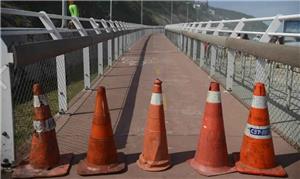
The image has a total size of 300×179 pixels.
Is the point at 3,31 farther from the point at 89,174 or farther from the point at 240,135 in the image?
the point at 240,135

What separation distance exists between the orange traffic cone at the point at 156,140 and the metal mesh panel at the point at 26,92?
1.94 meters

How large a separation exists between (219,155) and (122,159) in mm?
1203

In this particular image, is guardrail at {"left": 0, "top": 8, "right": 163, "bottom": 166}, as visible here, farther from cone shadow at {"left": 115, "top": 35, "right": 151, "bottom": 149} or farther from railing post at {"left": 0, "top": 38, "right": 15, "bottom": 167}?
cone shadow at {"left": 115, "top": 35, "right": 151, "bottom": 149}

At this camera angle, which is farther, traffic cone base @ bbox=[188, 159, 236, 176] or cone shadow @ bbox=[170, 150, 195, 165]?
cone shadow @ bbox=[170, 150, 195, 165]

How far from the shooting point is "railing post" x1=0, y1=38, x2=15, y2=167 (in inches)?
185

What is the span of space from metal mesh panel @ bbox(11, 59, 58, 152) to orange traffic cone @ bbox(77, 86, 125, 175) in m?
1.43

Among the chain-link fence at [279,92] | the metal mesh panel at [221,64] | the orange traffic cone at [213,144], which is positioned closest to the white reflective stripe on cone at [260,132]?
the orange traffic cone at [213,144]

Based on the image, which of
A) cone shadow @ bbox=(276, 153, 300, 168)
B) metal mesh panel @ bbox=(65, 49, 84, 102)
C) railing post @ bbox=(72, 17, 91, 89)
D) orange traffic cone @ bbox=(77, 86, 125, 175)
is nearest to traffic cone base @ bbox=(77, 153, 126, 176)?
orange traffic cone @ bbox=(77, 86, 125, 175)

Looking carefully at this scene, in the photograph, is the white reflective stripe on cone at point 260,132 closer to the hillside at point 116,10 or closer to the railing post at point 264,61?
the railing post at point 264,61

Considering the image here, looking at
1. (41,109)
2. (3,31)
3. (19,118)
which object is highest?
(3,31)

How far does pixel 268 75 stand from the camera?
8.12 metres

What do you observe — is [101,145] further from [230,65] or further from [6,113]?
[230,65]

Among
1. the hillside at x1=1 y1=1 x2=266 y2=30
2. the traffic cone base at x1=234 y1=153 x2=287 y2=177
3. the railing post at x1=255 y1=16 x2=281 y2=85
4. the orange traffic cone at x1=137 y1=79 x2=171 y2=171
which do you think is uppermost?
the hillside at x1=1 y1=1 x2=266 y2=30

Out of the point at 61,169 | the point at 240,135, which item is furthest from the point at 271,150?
the point at 61,169
